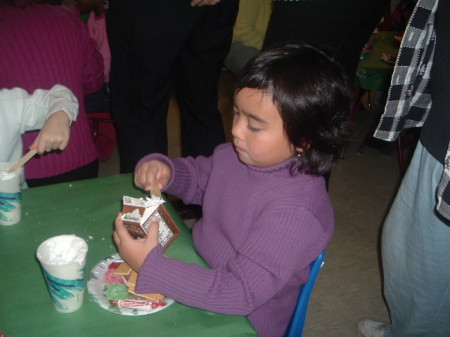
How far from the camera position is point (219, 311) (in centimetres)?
76

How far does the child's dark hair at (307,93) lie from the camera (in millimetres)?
877

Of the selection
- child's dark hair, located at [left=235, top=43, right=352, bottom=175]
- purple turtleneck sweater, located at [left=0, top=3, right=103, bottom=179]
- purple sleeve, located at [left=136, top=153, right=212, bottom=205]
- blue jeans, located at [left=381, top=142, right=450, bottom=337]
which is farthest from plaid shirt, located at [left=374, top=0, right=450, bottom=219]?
purple turtleneck sweater, located at [left=0, top=3, right=103, bottom=179]

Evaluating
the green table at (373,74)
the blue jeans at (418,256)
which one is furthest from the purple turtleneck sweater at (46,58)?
the green table at (373,74)

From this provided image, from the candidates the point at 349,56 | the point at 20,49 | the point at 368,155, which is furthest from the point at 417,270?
the point at 368,155

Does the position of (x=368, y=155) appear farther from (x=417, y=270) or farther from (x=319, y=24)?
(x=417, y=270)

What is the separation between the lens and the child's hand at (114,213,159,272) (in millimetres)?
780

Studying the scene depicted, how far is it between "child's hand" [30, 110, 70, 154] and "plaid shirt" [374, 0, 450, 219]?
0.97 metres

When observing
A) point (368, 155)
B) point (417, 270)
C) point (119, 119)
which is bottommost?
point (368, 155)

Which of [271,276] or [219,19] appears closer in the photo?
[271,276]

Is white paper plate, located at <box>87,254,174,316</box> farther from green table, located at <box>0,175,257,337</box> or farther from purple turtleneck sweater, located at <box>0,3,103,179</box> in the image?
purple turtleneck sweater, located at <box>0,3,103,179</box>

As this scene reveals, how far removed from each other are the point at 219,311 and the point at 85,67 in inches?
54.7

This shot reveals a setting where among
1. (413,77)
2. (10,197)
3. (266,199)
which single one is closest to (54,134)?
Answer: (10,197)

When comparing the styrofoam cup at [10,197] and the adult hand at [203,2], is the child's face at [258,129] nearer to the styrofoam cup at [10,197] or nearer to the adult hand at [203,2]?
the styrofoam cup at [10,197]

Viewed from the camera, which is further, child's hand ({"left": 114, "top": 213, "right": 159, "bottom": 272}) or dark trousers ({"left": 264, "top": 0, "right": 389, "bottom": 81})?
dark trousers ({"left": 264, "top": 0, "right": 389, "bottom": 81})
